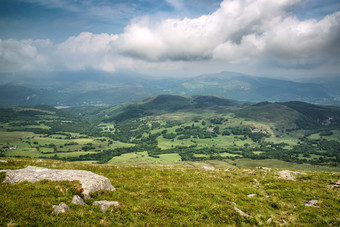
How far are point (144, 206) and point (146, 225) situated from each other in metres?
2.81

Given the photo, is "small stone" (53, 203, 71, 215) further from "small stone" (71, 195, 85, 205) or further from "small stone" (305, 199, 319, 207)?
"small stone" (305, 199, 319, 207)

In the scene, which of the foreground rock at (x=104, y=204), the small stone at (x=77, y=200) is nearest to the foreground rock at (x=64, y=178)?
the small stone at (x=77, y=200)

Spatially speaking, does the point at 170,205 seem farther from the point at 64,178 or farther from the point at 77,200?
the point at 64,178

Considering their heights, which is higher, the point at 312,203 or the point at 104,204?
the point at 104,204

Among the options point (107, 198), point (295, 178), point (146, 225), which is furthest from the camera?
point (295, 178)

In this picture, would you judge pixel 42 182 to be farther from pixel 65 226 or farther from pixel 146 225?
Answer: pixel 146 225

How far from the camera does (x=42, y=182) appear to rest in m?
17.3

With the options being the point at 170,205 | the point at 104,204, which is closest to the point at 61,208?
the point at 104,204

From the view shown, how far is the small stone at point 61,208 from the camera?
13.0m

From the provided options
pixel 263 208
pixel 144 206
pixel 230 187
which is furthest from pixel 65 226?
pixel 230 187

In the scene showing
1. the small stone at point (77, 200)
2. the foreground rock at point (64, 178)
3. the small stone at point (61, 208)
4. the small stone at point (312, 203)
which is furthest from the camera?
the small stone at point (312, 203)

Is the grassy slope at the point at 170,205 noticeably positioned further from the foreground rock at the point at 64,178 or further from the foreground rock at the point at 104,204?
the foreground rock at the point at 64,178

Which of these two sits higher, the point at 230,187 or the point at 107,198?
the point at 107,198

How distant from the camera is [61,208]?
43.4 feet
